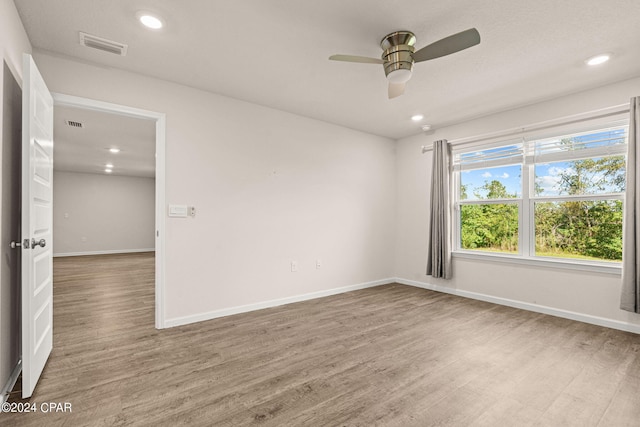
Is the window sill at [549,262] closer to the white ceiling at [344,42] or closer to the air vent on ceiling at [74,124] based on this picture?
the white ceiling at [344,42]

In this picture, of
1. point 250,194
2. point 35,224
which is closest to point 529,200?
point 250,194

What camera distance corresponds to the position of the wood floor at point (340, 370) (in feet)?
5.82

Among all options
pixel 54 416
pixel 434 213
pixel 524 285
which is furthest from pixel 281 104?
pixel 524 285

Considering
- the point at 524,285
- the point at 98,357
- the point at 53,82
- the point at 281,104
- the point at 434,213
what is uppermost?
the point at 281,104

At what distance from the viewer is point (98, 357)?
2.49 meters

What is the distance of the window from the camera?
3.36 metres

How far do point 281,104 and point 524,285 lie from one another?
3914 mm

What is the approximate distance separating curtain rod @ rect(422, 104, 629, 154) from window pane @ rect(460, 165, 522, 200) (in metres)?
A: 0.46

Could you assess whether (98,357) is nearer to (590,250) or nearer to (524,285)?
(524,285)

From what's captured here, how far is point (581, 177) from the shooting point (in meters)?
3.54

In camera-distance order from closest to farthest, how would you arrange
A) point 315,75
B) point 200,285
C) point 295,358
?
1. point 295,358
2. point 315,75
3. point 200,285

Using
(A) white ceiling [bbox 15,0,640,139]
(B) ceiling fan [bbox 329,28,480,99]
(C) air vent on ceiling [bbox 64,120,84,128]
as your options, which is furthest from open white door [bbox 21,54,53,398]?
(C) air vent on ceiling [bbox 64,120,84,128]

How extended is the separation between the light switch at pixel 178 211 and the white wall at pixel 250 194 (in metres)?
0.06

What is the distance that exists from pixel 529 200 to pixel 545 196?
18 cm
